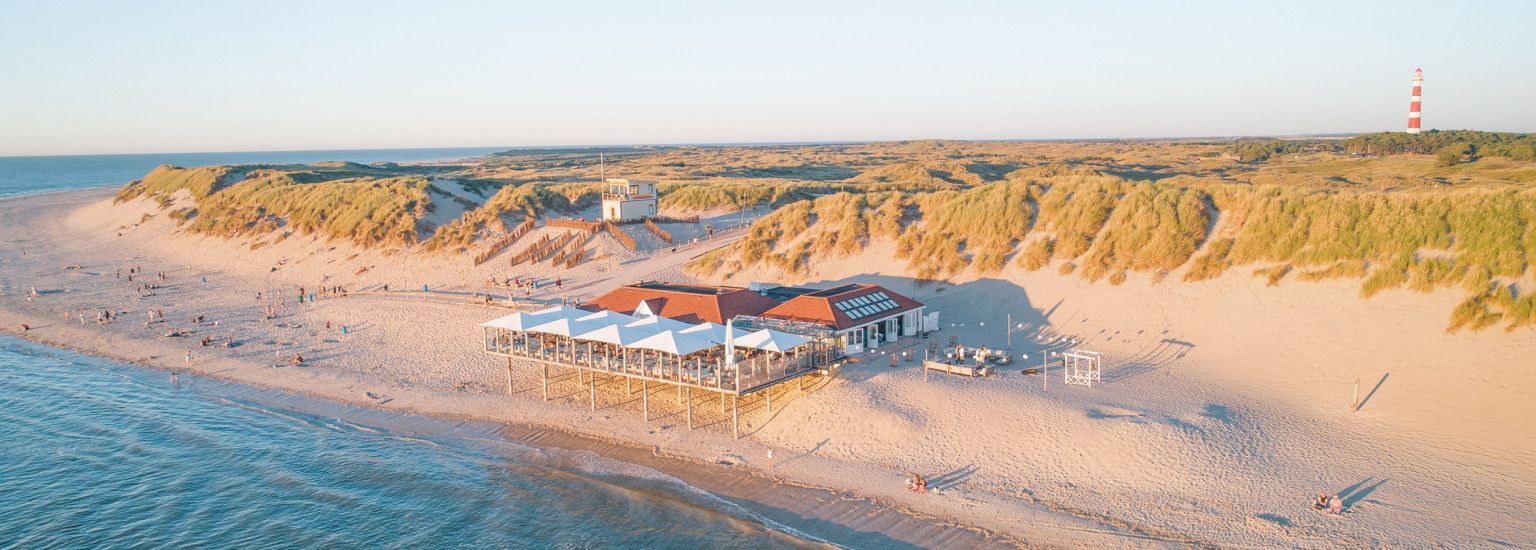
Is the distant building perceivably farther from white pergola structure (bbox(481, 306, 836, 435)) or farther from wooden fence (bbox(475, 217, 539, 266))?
white pergola structure (bbox(481, 306, 836, 435))

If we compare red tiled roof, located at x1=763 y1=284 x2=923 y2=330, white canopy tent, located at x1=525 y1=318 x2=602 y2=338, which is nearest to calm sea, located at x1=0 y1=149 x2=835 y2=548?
white canopy tent, located at x1=525 y1=318 x2=602 y2=338

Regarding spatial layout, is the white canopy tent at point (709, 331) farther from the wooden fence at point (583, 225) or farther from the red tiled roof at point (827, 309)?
the wooden fence at point (583, 225)

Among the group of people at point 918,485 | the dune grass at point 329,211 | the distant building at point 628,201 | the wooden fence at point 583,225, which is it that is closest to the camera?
the group of people at point 918,485

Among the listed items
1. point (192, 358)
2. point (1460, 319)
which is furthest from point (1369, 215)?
point (192, 358)

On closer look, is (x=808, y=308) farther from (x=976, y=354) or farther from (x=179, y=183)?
(x=179, y=183)

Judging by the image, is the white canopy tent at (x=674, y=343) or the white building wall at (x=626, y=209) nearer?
the white canopy tent at (x=674, y=343)

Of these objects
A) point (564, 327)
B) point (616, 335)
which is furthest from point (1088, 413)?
point (564, 327)

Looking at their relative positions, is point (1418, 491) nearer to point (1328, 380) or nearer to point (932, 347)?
point (1328, 380)

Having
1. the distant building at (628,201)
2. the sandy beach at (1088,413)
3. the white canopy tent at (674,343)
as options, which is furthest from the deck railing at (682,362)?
the distant building at (628,201)
